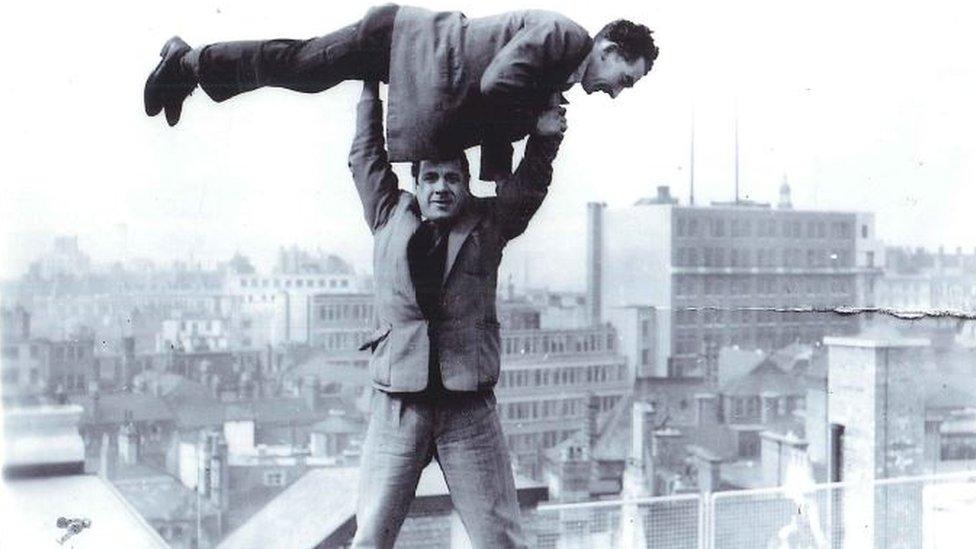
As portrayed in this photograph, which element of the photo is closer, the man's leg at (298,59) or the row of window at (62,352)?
the man's leg at (298,59)

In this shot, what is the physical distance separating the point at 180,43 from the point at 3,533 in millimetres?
1937

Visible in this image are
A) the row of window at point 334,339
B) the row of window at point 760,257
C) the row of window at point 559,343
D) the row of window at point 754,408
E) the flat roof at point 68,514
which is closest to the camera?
the flat roof at point 68,514

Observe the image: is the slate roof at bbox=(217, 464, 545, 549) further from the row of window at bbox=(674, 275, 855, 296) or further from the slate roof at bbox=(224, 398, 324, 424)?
the row of window at bbox=(674, 275, 855, 296)

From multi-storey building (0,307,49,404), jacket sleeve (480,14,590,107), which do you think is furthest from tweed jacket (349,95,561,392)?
multi-storey building (0,307,49,404)

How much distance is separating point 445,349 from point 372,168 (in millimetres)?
412

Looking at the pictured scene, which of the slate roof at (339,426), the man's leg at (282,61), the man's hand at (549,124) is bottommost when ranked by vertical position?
the slate roof at (339,426)

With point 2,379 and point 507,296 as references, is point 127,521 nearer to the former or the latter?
point 2,379

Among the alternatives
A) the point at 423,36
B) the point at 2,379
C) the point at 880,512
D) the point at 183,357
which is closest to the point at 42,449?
the point at 2,379

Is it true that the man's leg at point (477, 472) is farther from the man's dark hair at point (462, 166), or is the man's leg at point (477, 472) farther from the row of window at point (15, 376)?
the row of window at point (15, 376)

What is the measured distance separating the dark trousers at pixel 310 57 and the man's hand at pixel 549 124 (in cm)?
35

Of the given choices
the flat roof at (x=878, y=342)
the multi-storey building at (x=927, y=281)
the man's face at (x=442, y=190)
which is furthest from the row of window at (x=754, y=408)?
the man's face at (x=442, y=190)

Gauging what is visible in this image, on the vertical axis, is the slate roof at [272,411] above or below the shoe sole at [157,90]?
below

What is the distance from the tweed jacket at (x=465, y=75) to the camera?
6.76 ft

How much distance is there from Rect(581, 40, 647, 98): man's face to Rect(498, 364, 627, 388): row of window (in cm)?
257
